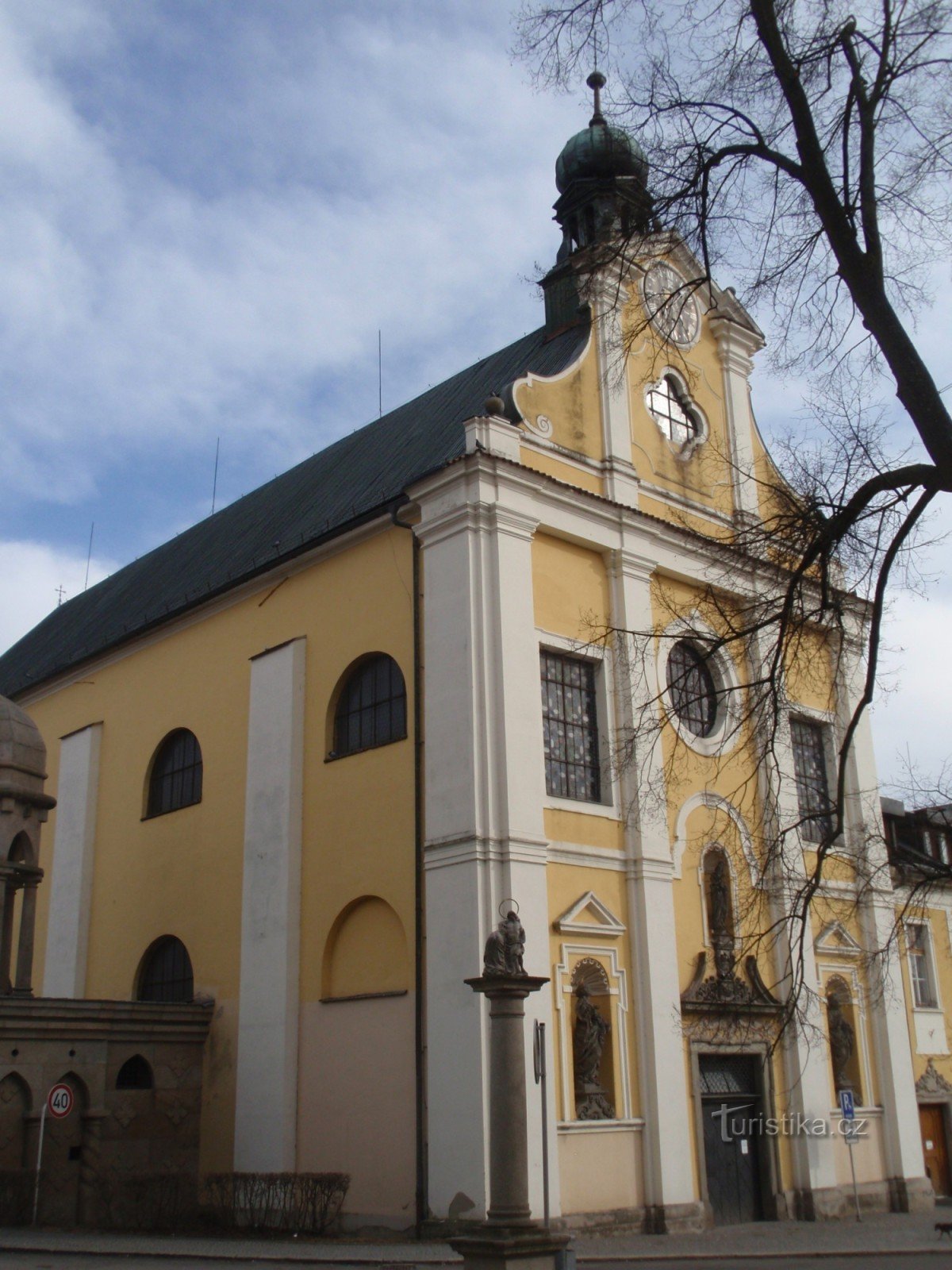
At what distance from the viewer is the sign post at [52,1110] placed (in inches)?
645

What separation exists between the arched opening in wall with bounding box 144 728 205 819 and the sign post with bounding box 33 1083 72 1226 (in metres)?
5.80

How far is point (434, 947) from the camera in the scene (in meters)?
16.5

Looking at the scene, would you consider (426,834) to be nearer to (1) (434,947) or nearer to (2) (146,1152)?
(1) (434,947)

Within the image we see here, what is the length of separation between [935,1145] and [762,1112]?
6.34 m

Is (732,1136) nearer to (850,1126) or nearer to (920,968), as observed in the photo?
(850,1126)

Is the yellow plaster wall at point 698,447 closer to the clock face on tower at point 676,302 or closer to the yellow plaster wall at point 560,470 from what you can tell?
the clock face on tower at point 676,302

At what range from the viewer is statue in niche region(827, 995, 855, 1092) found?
20.5 metres

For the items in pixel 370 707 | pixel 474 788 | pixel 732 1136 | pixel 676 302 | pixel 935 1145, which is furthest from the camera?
pixel 935 1145

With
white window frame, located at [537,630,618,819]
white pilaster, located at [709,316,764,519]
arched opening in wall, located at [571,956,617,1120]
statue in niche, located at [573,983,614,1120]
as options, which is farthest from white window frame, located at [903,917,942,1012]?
statue in niche, located at [573,983,614,1120]

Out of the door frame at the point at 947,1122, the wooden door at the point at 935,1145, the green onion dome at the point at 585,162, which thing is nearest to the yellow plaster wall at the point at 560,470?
the green onion dome at the point at 585,162

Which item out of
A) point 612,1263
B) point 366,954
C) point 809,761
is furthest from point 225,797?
point 612,1263

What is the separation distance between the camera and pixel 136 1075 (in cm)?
1975

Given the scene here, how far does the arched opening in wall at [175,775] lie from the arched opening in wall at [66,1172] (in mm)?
5520

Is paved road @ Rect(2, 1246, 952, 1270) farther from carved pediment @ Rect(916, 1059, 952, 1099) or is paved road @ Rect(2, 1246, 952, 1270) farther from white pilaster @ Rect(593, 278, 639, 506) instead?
white pilaster @ Rect(593, 278, 639, 506)
